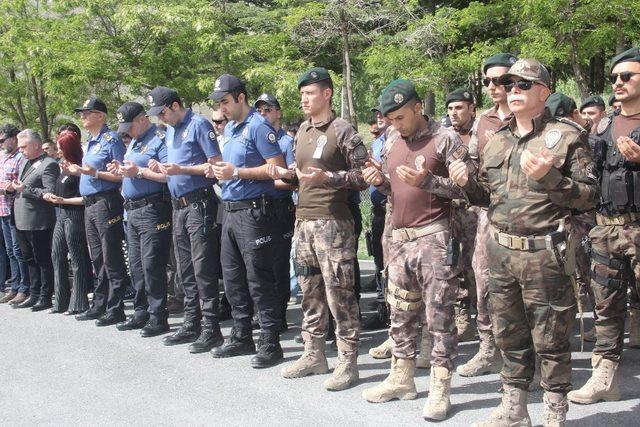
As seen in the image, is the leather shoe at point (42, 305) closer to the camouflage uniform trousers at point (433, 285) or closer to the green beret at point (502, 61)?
the camouflage uniform trousers at point (433, 285)

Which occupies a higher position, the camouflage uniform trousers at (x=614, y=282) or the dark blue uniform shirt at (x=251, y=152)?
the dark blue uniform shirt at (x=251, y=152)

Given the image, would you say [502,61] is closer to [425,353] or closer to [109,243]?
[425,353]

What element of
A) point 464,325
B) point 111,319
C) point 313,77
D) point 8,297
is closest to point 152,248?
point 111,319

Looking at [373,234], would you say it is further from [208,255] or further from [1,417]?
[1,417]

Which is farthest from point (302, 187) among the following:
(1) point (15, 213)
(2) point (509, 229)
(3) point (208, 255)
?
(1) point (15, 213)

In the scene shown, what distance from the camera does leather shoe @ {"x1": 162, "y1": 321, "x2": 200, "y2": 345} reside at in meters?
6.48

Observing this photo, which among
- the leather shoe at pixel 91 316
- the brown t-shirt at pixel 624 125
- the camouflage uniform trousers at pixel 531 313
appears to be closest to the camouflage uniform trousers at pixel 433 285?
the camouflage uniform trousers at pixel 531 313

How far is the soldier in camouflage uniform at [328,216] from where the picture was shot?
507 cm

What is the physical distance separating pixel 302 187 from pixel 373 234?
6.51 ft

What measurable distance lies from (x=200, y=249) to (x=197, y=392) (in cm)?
141

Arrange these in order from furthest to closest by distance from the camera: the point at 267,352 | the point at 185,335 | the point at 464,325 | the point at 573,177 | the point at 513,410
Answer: the point at 185,335, the point at 464,325, the point at 267,352, the point at 513,410, the point at 573,177

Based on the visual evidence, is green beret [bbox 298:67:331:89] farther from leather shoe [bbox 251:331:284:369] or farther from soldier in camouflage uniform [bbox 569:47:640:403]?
leather shoe [bbox 251:331:284:369]

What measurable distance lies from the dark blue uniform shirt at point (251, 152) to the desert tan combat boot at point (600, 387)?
2.83m

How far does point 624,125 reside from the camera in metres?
4.63
